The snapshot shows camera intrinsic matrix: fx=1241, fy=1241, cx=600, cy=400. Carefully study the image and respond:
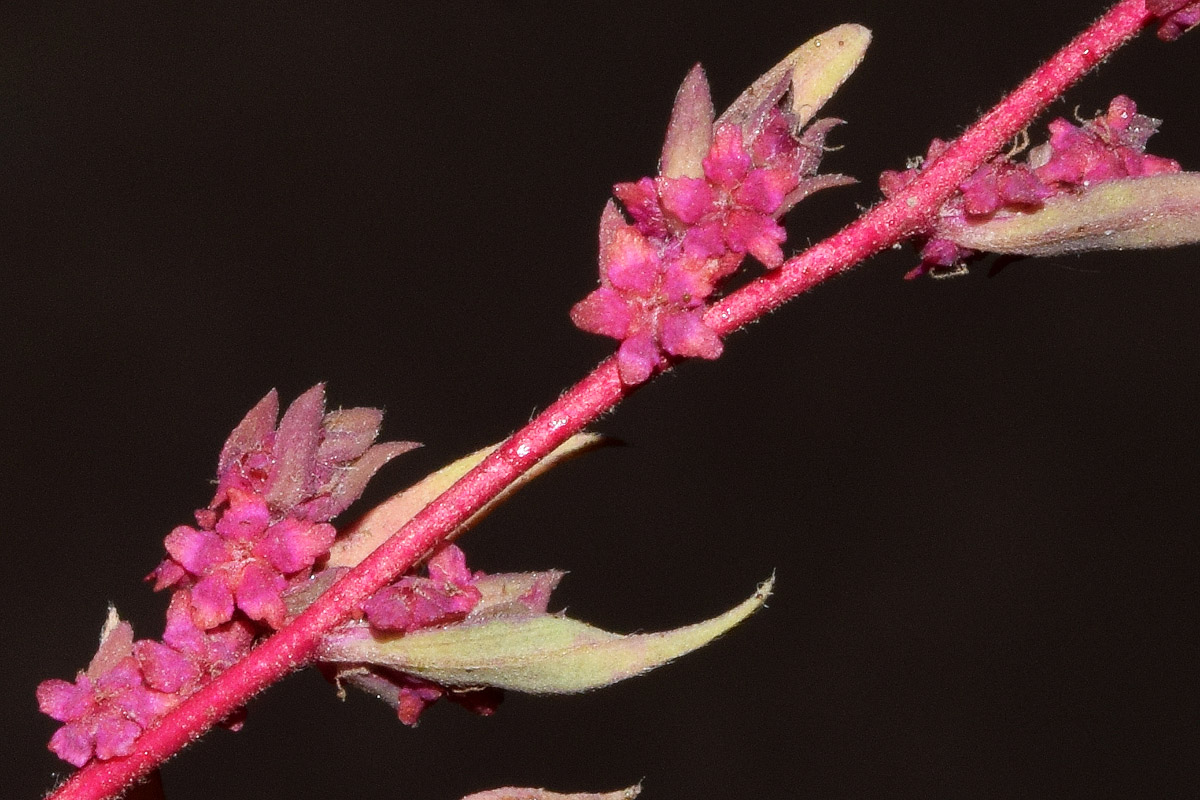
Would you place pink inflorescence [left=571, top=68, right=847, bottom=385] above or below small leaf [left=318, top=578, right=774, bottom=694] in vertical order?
above

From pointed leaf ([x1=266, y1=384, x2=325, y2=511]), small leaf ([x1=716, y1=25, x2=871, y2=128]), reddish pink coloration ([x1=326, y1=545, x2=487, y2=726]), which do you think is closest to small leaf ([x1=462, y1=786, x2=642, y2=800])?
reddish pink coloration ([x1=326, y1=545, x2=487, y2=726])

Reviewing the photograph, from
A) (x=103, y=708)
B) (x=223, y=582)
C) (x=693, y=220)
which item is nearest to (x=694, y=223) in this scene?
(x=693, y=220)

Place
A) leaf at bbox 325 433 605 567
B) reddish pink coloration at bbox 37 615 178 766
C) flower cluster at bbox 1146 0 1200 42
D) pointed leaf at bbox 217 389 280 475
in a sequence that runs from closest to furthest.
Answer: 1. flower cluster at bbox 1146 0 1200 42
2. reddish pink coloration at bbox 37 615 178 766
3. pointed leaf at bbox 217 389 280 475
4. leaf at bbox 325 433 605 567

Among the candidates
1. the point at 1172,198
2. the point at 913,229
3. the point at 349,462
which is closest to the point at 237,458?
the point at 349,462

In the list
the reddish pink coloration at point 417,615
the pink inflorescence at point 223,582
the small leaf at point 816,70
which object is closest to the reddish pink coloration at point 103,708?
the pink inflorescence at point 223,582

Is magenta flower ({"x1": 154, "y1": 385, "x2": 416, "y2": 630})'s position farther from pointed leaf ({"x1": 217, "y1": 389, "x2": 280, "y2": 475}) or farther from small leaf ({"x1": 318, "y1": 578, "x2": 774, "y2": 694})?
small leaf ({"x1": 318, "y1": 578, "x2": 774, "y2": 694})

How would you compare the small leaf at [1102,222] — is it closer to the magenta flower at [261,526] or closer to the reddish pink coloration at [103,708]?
the magenta flower at [261,526]
